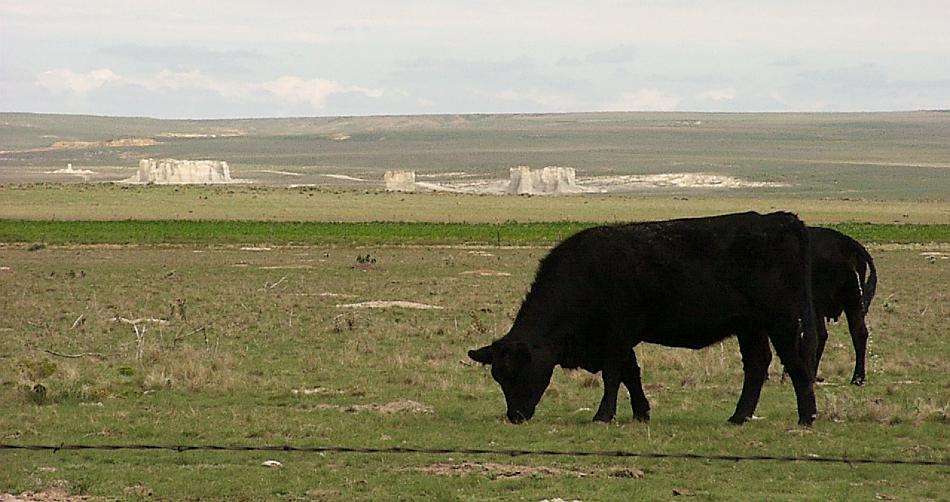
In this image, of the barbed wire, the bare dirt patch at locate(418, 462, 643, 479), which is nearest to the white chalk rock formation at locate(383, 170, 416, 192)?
the barbed wire

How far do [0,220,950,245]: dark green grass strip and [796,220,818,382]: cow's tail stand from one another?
44135 millimetres

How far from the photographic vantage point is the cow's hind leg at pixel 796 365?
43.9 ft

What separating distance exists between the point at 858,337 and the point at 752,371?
369 cm

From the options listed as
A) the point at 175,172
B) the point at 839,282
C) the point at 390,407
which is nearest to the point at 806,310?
the point at 839,282

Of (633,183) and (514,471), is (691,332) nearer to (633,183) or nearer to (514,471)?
(514,471)

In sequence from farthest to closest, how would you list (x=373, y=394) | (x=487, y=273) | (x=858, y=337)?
1. (x=487, y=273)
2. (x=858, y=337)
3. (x=373, y=394)

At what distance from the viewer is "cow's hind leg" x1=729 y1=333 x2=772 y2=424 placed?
13.6 metres

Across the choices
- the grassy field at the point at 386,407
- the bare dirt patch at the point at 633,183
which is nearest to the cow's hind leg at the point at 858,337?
the grassy field at the point at 386,407

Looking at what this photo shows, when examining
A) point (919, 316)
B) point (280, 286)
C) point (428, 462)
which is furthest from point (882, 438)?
point (280, 286)

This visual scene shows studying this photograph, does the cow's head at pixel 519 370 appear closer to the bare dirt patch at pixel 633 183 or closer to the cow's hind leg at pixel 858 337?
the cow's hind leg at pixel 858 337

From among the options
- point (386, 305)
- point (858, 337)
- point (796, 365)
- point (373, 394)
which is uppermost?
point (796, 365)

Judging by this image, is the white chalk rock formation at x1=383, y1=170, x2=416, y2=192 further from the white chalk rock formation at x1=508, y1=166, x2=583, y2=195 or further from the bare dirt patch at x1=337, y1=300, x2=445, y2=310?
the bare dirt patch at x1=337, y1=300, x2=445, y2=310

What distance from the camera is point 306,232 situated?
64562 millimetres

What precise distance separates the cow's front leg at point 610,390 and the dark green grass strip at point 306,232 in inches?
1743
